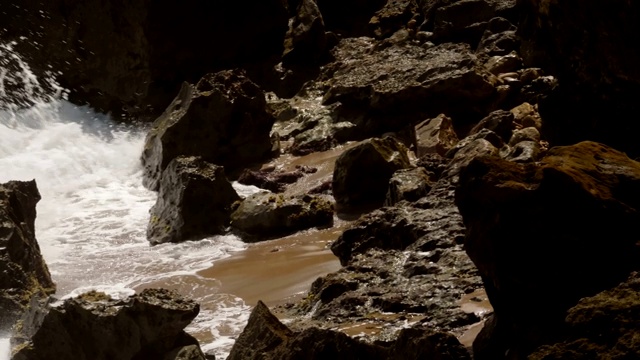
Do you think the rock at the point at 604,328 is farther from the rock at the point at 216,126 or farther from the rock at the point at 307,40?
the rock at the point at 307,40

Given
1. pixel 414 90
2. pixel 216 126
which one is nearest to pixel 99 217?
pixel 216 126

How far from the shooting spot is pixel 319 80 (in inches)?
591

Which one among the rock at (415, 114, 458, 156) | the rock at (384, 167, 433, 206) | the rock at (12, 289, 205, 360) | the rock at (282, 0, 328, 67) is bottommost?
the rock at (12, 289, 205, 360)

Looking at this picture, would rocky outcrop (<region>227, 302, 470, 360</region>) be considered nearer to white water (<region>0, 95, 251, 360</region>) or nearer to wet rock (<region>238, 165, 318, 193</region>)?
A: white water (<region>0, 95, 251, 360</region>)

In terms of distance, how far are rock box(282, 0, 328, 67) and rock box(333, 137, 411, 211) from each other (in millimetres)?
6402

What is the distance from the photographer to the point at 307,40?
15.8m

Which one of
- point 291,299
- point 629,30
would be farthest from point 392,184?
point 629,30

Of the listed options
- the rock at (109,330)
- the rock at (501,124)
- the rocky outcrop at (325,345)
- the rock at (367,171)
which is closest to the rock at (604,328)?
the rocky outcrop at (325,345)

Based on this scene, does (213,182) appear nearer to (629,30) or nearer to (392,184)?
(392,184)

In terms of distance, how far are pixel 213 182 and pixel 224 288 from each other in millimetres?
2578

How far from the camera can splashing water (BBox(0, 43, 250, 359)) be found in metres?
7.90

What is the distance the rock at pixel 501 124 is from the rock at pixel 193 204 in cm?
306

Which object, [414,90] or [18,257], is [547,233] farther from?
[414,90]

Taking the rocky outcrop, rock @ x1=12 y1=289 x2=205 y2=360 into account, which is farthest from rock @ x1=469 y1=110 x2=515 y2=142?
the rocky outcrop
